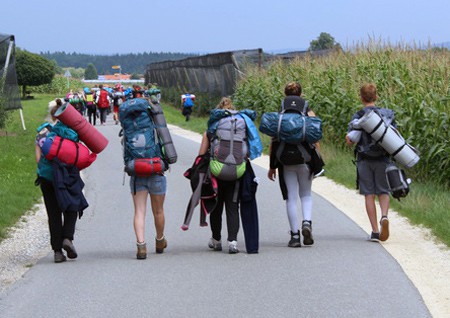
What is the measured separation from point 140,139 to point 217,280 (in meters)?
1.85

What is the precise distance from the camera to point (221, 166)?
9.55 metres

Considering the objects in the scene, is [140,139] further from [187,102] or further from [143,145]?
[187,102]

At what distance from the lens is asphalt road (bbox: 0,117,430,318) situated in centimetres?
718

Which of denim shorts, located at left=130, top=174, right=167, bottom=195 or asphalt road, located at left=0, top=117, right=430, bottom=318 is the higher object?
denim shorts, located at left=130, top=174, right=167, bottom=195

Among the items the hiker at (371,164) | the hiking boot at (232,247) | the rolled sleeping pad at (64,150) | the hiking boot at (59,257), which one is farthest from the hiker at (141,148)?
the hiker at (371,164)

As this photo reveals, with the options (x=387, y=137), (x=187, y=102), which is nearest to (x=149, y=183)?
(x=387, y=137)

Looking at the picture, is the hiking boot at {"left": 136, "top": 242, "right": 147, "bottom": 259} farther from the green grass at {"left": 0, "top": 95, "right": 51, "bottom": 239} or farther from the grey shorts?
the grey shorts

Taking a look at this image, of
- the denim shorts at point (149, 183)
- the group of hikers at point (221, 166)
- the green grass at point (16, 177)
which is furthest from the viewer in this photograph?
the green grass at point (16, 177)

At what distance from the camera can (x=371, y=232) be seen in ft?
35.1

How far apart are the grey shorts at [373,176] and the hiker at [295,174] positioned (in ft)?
2.03

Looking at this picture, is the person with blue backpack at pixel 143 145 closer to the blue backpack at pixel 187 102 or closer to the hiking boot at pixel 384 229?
the hiking boot at pixel 384 229

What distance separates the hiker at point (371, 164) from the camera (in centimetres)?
1006

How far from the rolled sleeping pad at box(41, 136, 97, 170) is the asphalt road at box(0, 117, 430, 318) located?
104cm

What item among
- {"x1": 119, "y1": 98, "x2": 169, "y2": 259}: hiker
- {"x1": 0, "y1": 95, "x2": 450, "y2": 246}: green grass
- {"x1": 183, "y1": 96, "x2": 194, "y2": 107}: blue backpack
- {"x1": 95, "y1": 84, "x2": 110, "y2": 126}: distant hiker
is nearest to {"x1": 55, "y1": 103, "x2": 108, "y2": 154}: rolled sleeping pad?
{"x1": 119, "y1": 98, "x2": 169, "y2": 259}: hiker
